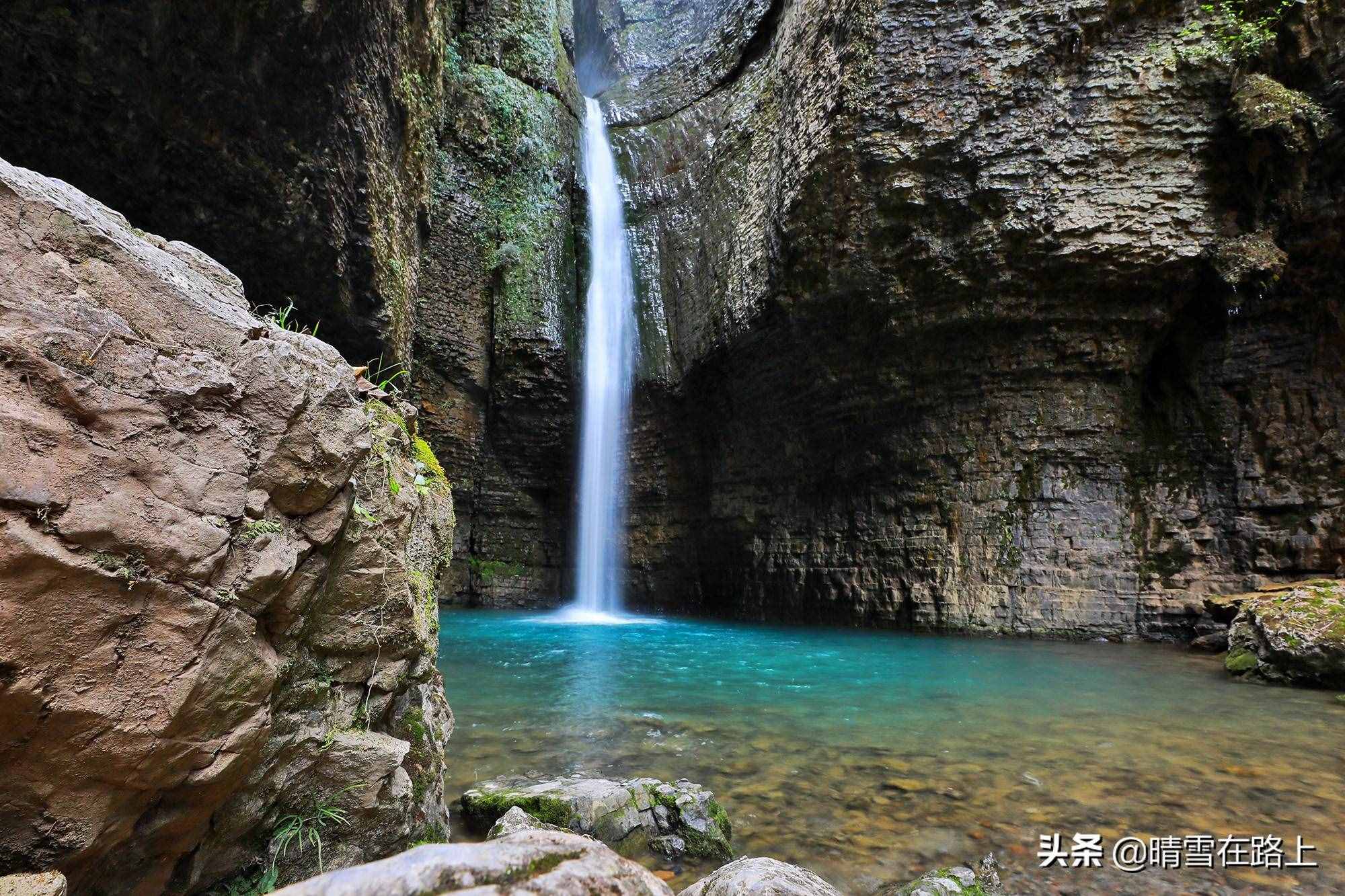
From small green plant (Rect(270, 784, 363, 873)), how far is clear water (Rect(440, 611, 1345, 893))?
50.0 inches

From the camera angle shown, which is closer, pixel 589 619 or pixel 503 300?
pixel 589 619

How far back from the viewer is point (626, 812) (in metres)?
2.76

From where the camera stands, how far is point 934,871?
2375 millimetres

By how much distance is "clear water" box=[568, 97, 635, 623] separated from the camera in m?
15.8

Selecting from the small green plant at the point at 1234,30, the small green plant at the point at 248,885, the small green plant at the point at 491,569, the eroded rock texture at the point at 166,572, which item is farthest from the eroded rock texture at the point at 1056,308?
the small green plant at the point at 248,885

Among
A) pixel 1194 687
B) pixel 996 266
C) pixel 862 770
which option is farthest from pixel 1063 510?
pixel 862 770

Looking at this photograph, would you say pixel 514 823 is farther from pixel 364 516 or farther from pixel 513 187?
pixel 513 187

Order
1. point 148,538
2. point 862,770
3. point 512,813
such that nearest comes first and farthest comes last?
point 148,538 < point 512,813 < point 862,770

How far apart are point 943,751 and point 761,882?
2.34 m

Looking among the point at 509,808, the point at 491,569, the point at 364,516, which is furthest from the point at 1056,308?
the point at 491,569

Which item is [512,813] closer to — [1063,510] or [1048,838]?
[1048,838]

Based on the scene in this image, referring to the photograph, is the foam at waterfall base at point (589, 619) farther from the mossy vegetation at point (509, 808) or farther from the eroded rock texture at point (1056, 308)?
the mossy vegetation at point (509, 808)

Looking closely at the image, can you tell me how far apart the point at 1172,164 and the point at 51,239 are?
11366 mm

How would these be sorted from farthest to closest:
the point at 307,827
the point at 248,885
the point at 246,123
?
→ the point at 246,123 → the point at 307,827 → the point at 248,885
